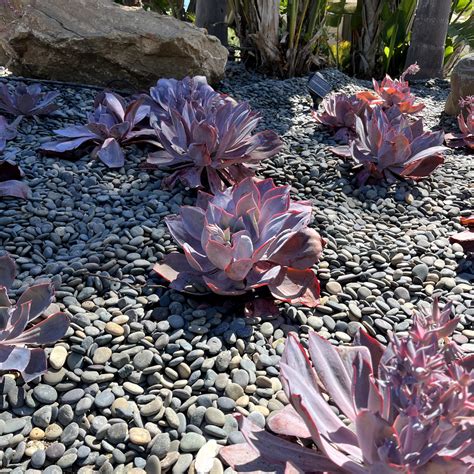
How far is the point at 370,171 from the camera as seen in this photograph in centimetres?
247

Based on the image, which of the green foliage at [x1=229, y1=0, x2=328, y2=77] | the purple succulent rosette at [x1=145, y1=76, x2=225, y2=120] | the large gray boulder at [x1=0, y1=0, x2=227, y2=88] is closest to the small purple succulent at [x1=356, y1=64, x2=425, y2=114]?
the purple succulent rosette at [x1=145, y1=76, x2=225, y2=120]

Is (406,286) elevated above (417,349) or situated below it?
below

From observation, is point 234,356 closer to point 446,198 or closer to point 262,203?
point 262,203

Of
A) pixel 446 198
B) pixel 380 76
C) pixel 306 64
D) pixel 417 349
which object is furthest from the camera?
pixel 380 76

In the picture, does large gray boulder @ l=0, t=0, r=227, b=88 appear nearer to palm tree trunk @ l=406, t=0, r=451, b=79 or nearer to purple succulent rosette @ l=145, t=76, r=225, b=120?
purple succulent rosette @ l=145, t=76, r=225, b=120

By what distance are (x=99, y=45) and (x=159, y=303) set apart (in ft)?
7.56

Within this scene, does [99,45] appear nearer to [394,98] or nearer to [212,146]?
[212,146]

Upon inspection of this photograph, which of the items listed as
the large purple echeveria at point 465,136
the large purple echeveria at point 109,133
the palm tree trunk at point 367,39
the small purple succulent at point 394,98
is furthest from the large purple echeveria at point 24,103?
the palm tree trunk at point 367,39

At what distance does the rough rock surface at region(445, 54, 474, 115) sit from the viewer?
3727mm

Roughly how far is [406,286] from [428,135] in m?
1.08

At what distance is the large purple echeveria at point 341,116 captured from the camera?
293cm

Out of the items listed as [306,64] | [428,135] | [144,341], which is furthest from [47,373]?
[306,64]

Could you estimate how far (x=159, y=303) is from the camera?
159 centimetres

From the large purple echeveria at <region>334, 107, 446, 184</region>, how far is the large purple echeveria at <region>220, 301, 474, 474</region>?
1429mm
